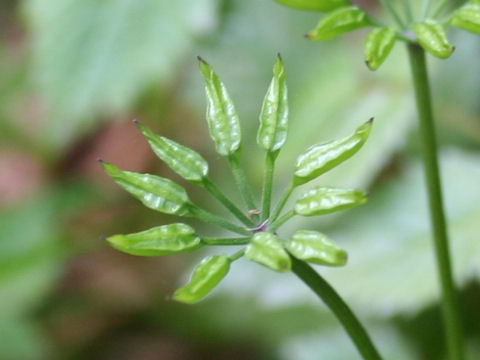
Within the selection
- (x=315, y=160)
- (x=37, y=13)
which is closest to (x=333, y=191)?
(x=315, y=160)

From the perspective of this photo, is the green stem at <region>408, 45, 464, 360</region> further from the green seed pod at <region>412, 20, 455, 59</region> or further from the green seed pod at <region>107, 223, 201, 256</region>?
the green seed pod at <region>107, 223, 201, 256</region>

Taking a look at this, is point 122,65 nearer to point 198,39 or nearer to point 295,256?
point 198,39

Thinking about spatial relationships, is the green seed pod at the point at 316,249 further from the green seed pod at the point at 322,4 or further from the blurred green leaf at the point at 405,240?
the blurred green leaf at the point at 405,240

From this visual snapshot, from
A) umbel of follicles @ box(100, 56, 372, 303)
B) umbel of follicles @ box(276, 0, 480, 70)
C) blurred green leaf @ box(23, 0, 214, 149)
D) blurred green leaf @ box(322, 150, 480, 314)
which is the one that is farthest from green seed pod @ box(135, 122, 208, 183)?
blurred green leaf @ box(23, 0, 214, 149)

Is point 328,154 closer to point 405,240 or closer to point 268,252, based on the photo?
point 268,252

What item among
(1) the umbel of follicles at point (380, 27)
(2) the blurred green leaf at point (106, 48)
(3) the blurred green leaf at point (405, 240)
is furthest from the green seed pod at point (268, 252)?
(2) the blurred green leaf at point (106, 48)
